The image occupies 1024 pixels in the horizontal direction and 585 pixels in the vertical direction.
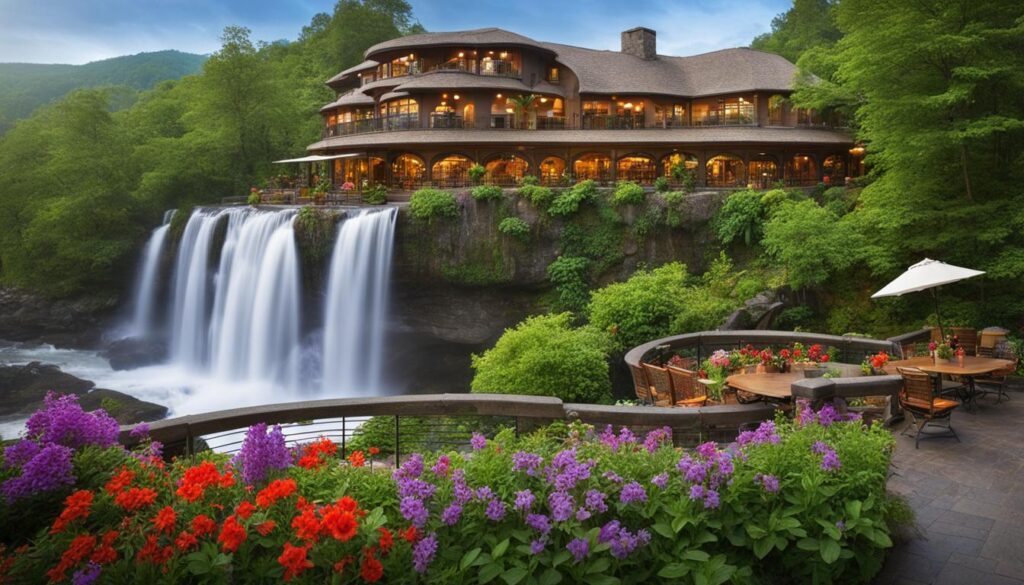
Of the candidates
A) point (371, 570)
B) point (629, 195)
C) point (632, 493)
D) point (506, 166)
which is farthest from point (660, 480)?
point (506, 166)

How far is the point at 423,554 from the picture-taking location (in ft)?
13.1

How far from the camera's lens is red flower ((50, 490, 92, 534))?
402 centimetres

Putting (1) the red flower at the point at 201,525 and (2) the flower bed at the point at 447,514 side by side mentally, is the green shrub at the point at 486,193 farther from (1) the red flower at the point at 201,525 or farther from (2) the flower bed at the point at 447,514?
(1) the red flower at the point at 201,525

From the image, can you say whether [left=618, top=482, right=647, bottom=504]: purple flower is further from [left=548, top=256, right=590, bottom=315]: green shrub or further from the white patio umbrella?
[left=548, top=256, right=590, bottom=315]: green shrub

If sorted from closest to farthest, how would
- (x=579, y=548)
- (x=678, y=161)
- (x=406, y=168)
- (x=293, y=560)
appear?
(x=293, y=560) → (x=579, y=548) → (x=678, y=161) → (x=406, y=168)

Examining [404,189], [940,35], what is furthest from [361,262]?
[940,35]

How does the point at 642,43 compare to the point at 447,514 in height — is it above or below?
above

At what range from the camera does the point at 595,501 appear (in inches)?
172

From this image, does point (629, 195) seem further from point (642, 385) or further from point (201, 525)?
point (201, 525)

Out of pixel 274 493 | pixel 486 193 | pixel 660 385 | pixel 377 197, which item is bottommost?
pixel 660 385

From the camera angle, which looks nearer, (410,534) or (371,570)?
(371,570)

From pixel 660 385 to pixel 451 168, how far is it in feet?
105

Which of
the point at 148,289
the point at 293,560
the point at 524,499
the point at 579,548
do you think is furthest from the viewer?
the point at 148,289

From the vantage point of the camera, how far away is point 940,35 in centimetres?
1862
